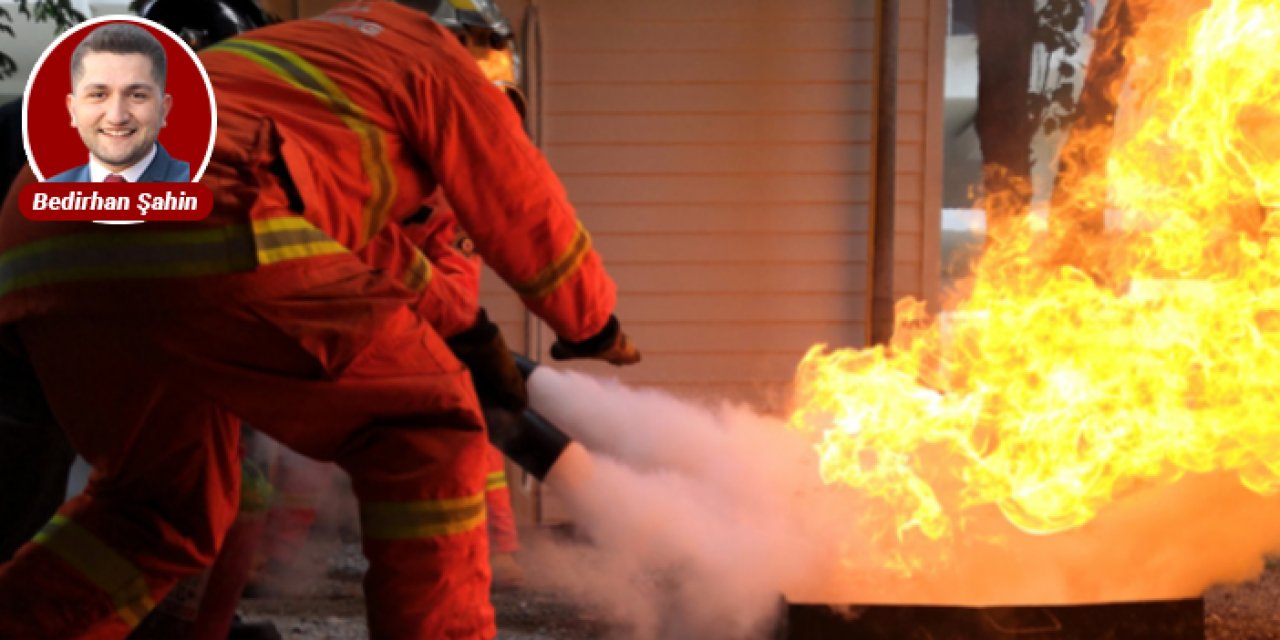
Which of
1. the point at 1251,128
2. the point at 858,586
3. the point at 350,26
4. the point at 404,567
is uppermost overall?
the point at 350,26

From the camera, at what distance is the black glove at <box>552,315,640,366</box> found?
115 inches

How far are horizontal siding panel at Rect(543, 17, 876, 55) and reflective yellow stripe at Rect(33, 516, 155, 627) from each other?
412 cm

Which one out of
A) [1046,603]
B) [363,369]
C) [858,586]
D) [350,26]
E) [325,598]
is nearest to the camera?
[363,369]

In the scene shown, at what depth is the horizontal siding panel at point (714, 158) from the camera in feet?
19.6

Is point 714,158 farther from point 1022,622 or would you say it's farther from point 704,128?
point 1022,622

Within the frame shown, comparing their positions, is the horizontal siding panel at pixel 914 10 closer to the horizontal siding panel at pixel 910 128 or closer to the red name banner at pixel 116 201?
the horizontal siding panel at pixel 910 128

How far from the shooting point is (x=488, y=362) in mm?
3752

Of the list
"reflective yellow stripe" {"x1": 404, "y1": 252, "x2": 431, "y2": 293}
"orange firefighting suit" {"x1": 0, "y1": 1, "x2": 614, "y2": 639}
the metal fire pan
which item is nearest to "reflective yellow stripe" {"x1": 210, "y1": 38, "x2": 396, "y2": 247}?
"orange firefighting suit" {"x1": 0, "y1": 1, "x2": 614, "y2": 639}

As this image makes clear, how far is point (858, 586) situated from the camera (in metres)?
3.28

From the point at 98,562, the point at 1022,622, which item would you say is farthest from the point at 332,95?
the point at 1022,622

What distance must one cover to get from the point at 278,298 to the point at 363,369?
0.25 meters

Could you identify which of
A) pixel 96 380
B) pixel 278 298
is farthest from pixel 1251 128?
pixel 96 380

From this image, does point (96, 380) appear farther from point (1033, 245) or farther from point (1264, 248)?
point (1033, 245)

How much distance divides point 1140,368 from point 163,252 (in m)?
2.78
